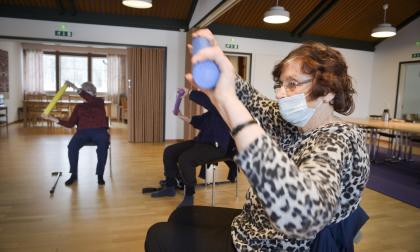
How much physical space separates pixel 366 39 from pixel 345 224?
827 centimetres

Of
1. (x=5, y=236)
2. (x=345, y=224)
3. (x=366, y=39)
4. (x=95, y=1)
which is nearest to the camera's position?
(x=345, y=224)

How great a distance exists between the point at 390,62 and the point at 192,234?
326 inches

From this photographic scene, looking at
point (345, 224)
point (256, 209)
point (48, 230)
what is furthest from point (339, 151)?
point (48, 230)

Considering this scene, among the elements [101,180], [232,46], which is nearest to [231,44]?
[232,46]

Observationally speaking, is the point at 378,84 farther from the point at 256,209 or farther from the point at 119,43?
the point at 256,209

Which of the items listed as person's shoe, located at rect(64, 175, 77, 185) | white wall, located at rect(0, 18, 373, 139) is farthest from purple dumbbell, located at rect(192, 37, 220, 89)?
white wall, located at rect(0, 18, 373, 139)

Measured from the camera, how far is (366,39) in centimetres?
783

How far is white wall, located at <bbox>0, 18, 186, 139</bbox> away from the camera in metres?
5.66

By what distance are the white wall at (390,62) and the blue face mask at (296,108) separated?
7.74 metres

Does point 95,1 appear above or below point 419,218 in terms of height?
above

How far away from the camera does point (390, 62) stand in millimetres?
7656

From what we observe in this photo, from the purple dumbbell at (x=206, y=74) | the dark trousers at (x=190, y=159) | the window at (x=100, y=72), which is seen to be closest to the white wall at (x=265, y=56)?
the dark trousers at (x=190, y=159)

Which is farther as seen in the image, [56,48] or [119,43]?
[56,48]

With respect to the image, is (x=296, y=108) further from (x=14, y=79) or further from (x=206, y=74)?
(x=14, y=79)
